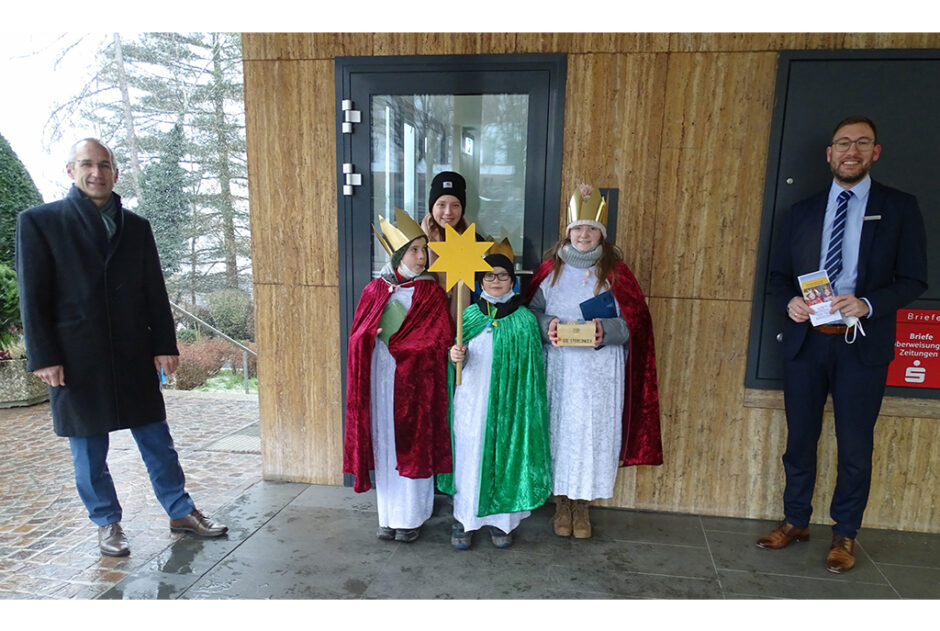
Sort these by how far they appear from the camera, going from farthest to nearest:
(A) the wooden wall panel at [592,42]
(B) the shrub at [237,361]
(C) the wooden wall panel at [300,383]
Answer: (B) the shrub at [237,361] → (C) the wooden wall panel at [300,383] → (A) the wooden wall panel at [592,42]

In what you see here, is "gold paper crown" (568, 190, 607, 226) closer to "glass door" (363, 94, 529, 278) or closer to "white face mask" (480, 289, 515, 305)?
"white face mask" (480, 289, 515, 305)

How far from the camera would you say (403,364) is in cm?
275

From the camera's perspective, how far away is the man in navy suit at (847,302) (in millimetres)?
2607

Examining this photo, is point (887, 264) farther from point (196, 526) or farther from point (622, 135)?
point (196, 526)

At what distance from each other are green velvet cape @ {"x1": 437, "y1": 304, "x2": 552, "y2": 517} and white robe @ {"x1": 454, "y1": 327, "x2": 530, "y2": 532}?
0.03 metres

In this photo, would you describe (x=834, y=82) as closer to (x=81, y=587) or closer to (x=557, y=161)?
(x=557, y=161)

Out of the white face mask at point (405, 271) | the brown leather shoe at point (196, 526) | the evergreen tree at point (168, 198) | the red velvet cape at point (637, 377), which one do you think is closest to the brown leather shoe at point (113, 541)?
the brown leather shoe at point (196, 526)

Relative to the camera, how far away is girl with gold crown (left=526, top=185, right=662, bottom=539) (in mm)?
2732

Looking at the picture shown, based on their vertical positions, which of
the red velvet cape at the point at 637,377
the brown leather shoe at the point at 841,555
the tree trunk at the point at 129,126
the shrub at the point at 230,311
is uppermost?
the tree trunk at the point at 129,126

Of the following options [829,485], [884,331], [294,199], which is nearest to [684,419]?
[829,485]

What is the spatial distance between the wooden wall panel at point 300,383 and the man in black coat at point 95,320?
2.61 feet

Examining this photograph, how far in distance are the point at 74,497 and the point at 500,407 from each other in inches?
116

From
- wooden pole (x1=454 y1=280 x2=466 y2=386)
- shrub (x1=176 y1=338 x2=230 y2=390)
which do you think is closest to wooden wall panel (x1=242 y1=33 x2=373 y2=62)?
wooden pole (x1=454 y1=280 x2=466 y2=386)

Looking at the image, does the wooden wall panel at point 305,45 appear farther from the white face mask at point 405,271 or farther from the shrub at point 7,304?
the shrub at point 7,304
